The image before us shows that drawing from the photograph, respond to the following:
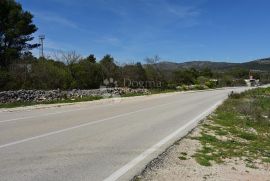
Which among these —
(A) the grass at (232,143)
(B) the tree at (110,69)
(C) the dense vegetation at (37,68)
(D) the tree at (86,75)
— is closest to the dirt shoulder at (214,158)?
(A) the grass at (232,143)

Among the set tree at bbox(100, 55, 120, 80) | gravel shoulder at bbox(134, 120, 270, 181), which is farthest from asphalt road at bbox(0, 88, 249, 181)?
tree at bbox(100, 55, 120, 80)

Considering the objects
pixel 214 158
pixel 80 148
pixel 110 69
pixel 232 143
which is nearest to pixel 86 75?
pixel 110 69

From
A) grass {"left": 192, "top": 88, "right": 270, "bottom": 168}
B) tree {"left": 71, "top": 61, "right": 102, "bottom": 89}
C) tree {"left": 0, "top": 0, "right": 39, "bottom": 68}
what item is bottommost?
grass {"left": 192, "top": 88, "right": 270, "bottom": 168}

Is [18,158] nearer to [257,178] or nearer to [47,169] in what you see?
[47,169]

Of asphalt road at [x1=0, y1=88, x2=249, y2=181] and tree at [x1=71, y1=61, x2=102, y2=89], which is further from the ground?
tree at [x1=71, y1=61, x2=102, y2=89]

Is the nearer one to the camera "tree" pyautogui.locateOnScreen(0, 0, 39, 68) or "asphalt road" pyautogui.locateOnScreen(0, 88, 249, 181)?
"asphalt road" pyautogui.locateOnScreen(0, 88, 249, 181)

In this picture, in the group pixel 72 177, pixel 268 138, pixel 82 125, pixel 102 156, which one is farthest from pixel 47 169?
pixel 268 138

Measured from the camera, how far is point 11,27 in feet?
172

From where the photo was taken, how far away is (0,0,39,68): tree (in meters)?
51.3

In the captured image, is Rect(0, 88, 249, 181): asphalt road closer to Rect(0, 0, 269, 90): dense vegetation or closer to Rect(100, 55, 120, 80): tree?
Rect(0, 0, 269, 90): dense vegetation

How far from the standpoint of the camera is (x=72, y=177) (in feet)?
24.4

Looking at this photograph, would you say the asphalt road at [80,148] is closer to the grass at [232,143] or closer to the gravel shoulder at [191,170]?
the gravel shoulder at [191,170]

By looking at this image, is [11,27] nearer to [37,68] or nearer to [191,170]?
[37,68]

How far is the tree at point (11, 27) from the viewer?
5131cm
